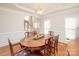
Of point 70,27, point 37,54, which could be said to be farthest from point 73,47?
point 37,54

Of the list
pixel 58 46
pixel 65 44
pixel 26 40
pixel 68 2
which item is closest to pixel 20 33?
pixel 26 40

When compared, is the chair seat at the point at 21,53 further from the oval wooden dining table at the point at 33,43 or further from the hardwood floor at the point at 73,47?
the hardwood floor at the point at 73,47

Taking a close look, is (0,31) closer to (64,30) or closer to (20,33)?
(20,33)

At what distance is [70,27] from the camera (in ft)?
5.08

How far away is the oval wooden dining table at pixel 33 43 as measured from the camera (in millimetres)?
1526

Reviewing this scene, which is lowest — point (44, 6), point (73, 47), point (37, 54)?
point (37, 54)

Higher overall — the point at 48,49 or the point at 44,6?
the point at 44,6

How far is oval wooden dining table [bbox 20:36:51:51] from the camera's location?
1526 mm

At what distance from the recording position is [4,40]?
152 centimetres

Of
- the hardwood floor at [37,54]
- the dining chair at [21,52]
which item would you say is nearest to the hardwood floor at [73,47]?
the hardwood floor at [37,54]

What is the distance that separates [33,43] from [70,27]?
73 cm

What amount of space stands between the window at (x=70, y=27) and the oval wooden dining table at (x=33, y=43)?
375 mm

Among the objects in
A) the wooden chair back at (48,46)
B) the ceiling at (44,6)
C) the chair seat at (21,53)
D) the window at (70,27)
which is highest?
the ceiling at (44,6)

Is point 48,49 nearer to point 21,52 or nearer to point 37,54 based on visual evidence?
point 37,54
